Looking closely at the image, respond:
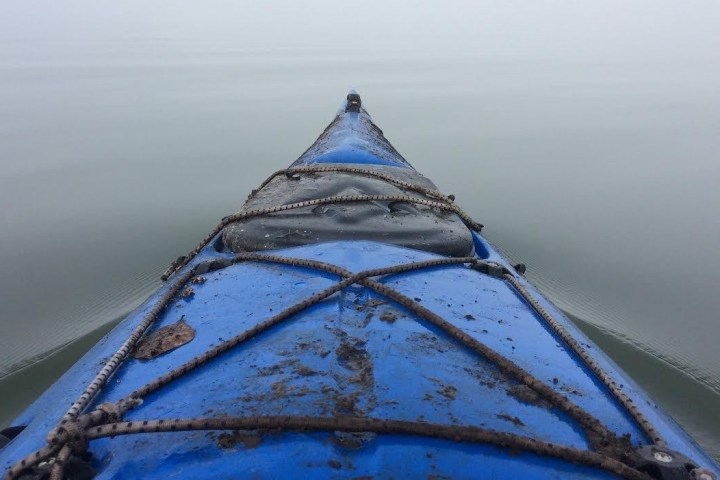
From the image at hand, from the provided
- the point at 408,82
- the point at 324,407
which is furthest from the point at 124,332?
the point at 408,82

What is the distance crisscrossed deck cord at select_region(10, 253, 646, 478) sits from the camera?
140 centimetres

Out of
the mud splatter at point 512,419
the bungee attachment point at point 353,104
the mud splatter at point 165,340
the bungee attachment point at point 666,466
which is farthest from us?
the bungee attachment point at point 353,104

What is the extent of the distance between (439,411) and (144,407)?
0.85m

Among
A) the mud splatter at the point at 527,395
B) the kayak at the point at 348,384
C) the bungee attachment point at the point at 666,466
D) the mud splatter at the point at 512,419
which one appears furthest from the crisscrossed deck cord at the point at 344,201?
the bungee attachment point at the point at 666,466

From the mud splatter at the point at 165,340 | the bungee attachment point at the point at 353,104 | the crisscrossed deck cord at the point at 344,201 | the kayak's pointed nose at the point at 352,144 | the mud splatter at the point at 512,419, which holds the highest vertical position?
the bungee attachment point at the point at 353,104

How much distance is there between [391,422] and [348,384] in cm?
22

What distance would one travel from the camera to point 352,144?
4395 millimetres

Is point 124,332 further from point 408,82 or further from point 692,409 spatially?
point 408,82

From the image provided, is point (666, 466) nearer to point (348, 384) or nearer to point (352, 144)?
point (348, 384)

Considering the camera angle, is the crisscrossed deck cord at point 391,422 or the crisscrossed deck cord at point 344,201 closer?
the crisscrossed deck cord at point 391,422

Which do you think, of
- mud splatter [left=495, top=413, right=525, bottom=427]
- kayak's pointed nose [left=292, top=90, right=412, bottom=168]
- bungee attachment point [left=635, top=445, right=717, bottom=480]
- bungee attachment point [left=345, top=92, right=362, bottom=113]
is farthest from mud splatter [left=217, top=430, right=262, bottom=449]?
bungee attachment point [left=345, top=92, right=362, bottom=113]

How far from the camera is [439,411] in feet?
4.90

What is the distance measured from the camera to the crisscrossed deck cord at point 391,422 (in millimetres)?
1397

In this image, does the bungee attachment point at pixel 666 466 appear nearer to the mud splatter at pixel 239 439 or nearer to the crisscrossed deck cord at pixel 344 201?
the mud splatter at pixel 239 439
